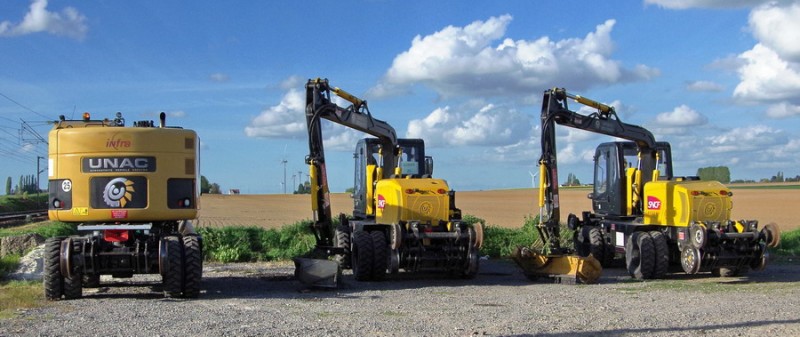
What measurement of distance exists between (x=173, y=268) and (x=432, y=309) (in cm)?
439

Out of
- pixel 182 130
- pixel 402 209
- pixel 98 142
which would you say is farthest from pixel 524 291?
pixel 98 142

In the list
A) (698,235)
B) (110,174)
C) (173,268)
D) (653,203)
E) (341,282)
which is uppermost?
(110,174)

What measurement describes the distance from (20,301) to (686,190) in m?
13.1

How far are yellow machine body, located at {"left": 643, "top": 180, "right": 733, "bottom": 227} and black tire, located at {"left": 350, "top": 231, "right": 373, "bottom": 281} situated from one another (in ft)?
21.5

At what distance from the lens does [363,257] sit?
16.5 m

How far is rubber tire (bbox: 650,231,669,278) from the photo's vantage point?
56.5 ft

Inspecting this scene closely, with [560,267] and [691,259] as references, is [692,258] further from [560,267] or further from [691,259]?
[560,267]

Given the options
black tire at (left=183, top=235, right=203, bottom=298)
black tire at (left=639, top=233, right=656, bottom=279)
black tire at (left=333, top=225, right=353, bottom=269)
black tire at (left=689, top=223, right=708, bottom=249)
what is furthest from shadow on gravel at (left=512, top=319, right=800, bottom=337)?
black tire at (left=333, top=225, right=353, bottom=269)

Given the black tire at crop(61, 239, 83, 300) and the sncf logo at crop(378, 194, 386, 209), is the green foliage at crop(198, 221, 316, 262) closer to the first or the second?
the sncf logo at crop(378, 194, 386, 209)

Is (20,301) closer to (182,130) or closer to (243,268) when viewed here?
(182,130)

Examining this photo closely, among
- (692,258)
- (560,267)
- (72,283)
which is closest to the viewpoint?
(72,283)

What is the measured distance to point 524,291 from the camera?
14.9 metres

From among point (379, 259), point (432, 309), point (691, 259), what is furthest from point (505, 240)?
point (432, 309)

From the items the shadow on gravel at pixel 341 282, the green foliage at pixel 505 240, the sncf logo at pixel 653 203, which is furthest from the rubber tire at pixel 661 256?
the green foliage at pixel 505 240
